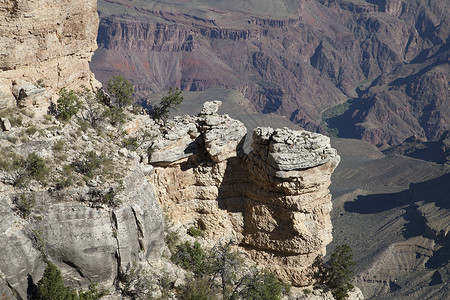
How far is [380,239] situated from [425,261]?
1003cm

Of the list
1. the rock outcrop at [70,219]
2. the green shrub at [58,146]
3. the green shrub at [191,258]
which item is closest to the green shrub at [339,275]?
the green shrub at [191,258]

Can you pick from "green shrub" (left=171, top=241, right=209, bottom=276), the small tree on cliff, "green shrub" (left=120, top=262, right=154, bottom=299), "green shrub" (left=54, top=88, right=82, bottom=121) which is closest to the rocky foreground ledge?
"green shrub" (left=120, top=262, right=154, bottom=299)

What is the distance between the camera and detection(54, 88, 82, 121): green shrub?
32.1 meters

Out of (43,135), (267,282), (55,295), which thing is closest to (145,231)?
(55,295)

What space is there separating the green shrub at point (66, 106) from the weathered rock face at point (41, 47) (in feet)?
2.81

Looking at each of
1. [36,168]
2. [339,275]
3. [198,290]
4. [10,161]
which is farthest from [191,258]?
[10,161]

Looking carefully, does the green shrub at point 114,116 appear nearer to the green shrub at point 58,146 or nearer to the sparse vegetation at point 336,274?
the green shrub at point 58,146

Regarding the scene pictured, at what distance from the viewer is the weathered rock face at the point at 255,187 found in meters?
34.5

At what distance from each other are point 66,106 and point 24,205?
8994 millimetres

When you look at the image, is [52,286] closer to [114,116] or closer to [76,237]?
[76,237]

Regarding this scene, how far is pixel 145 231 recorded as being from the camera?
2928 cm

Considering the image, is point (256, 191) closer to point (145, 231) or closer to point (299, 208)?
point (299, 208)

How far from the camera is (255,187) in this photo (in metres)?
37.9

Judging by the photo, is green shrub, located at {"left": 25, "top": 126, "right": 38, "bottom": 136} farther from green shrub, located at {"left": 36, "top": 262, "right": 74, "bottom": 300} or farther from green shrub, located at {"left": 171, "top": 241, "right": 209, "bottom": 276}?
green shrub, located at {"left": 171, "top": 241, "right": 209, "bottom": 276}
